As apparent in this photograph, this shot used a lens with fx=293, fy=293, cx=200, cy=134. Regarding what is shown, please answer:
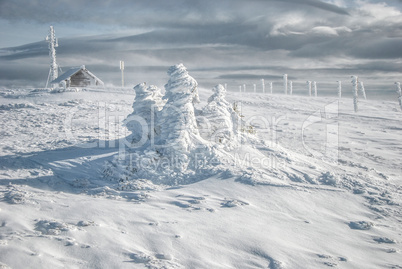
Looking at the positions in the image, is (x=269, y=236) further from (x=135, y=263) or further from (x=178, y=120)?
(x=178, y=120)

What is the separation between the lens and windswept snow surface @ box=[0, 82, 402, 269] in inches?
222

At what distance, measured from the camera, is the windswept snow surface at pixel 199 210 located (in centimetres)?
565

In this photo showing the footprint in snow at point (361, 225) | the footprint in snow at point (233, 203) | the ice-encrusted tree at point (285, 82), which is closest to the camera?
the footprint in snow at point (361, 225)

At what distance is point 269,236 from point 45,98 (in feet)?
81.4

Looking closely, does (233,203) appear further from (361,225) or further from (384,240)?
(384,240)

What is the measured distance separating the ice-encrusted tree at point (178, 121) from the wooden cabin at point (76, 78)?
2797 cm

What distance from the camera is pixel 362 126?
25.1 m

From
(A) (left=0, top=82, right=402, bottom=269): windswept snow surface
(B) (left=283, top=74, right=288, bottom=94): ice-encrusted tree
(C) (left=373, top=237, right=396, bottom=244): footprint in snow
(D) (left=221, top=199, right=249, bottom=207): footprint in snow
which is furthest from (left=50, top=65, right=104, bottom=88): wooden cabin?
(C) (left=373, top=237, right=396, bottom=244): footprint in snow

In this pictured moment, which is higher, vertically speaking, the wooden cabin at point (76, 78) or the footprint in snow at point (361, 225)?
the wooden cabin at point (76, 78)

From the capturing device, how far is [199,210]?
7945 mm

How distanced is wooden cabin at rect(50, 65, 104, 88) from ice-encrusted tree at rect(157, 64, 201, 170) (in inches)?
1101

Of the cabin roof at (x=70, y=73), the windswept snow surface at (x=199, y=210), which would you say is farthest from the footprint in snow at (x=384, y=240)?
the cabin roof at (x=70, y=73)

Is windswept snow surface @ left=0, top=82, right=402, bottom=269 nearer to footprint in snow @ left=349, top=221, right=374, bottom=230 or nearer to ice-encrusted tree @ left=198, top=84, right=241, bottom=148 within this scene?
footprint in snow @ left=349, top=221, right=374, bottom=230

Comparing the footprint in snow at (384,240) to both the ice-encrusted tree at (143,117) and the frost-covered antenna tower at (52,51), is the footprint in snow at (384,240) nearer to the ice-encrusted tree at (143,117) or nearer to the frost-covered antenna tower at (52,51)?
the ice-encrusted tree at (143,117)
